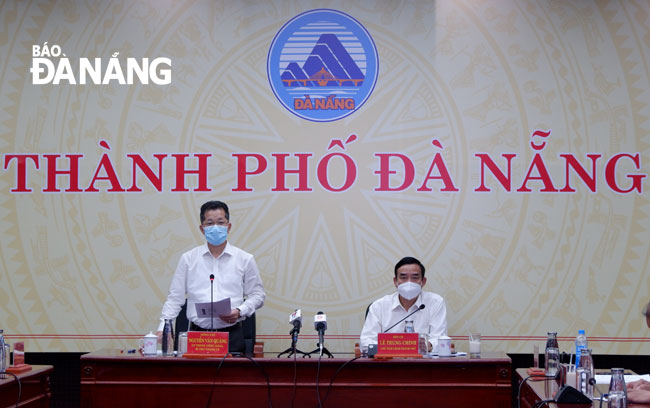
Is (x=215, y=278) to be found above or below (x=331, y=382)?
above

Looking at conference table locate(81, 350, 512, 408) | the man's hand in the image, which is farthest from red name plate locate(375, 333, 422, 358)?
the man's hand

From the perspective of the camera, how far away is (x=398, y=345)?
394 centimetres

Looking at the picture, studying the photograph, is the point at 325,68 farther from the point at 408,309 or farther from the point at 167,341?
the point at 167,341

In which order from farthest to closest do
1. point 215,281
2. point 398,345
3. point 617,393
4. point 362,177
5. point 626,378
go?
point 362,177 < point 215,281 < point 398,345 < point 626,378 < point 617,393

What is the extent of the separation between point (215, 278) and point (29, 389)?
124 centimetres

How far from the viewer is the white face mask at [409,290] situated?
4.61 m

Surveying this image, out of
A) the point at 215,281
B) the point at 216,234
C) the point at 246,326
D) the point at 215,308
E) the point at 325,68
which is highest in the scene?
the point at 325,68

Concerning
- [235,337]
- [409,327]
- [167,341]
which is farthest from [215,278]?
[409,327]

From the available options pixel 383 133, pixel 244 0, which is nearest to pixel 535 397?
pixel 383 133

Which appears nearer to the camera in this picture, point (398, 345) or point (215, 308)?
point (398, 345)

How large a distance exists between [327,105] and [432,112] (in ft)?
2.32

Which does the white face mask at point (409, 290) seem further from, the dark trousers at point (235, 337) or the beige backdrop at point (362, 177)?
the dark trousers at point (235, 337)

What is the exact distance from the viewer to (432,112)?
5.33 metres

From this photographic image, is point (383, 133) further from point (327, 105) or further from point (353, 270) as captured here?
point (353, 270)
